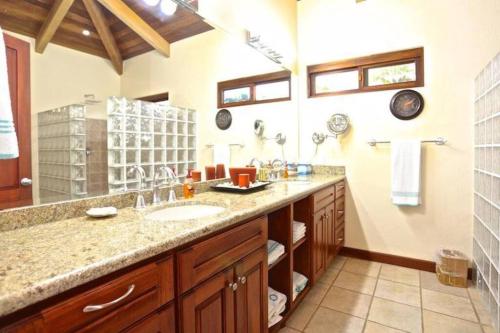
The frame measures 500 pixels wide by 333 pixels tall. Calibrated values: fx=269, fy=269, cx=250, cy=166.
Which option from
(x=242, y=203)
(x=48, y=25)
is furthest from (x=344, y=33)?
(x=48, y=25)

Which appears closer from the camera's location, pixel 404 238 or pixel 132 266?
pixel 132 266

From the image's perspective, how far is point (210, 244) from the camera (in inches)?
38.2

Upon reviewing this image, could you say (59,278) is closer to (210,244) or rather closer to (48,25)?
(210,244)

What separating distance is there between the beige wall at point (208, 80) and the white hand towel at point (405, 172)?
42.7 inches

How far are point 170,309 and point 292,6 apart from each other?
313 cm

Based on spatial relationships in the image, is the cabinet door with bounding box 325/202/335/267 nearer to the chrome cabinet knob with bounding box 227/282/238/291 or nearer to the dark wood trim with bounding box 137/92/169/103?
the chrome cabinet knob with bounding box 227/282/238/291

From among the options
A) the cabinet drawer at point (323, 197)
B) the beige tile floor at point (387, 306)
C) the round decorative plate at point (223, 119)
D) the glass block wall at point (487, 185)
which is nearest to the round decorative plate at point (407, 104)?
the glass block wall at point (487, 185)

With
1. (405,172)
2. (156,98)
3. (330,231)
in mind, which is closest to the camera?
(156,98)

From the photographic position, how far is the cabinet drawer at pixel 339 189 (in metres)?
2.49

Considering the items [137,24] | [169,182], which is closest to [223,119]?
[169,182]

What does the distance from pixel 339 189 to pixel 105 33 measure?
221cm

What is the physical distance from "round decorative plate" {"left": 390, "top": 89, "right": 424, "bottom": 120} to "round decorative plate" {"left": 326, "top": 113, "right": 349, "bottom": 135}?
42cm

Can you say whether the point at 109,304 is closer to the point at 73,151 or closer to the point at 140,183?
the point at 73,151

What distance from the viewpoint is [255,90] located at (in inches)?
93.7
